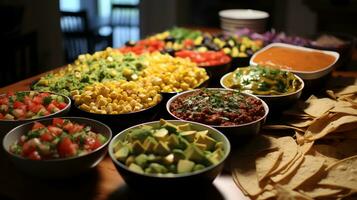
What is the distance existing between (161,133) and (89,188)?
0.32 m

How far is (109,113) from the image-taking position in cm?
179

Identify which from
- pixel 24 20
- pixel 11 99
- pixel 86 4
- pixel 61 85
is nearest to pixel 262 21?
pixel 61 85

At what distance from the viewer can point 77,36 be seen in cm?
601

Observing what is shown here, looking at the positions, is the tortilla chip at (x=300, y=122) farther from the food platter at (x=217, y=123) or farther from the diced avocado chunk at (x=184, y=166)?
the diced avocado chunk at (x=184, y=166)

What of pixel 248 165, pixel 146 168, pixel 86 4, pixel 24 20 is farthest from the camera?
pixel 86 4

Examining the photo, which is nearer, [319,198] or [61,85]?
[319,198]

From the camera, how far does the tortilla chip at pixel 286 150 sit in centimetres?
158

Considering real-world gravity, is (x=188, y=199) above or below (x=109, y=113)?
below

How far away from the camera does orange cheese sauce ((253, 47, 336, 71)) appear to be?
8.02 feet

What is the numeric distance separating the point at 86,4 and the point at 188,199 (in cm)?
761

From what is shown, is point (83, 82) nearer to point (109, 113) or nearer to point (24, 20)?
point (109, 113)

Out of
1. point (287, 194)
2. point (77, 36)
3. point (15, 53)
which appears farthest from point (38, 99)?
point (77, 36)

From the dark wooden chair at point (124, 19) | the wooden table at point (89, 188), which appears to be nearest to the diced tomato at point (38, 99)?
the wooden table at point (89, 188)

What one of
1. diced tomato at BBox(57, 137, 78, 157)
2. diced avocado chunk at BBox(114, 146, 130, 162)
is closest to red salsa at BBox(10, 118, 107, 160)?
diced tomato at BBox(57, 137, 78, 157)
